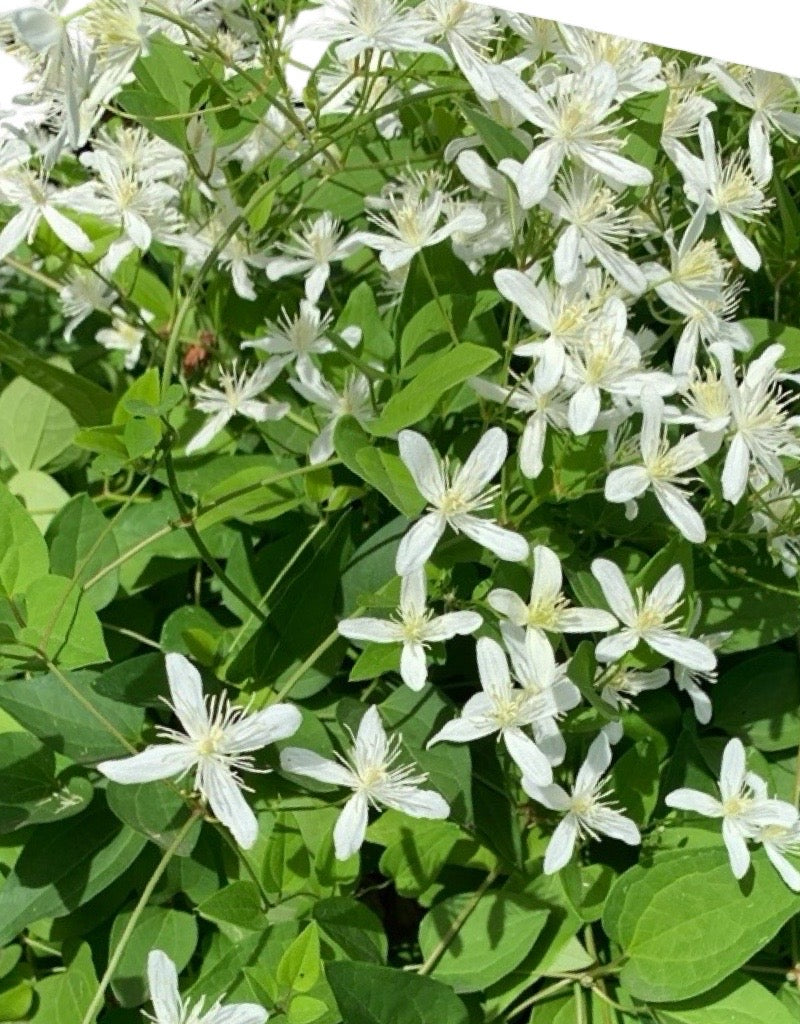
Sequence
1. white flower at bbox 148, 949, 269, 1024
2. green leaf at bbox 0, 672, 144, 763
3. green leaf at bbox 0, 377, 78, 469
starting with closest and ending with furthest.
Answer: white flower at bbox 148, 949, 269, 1024 → green leaf at bbox 0, 672, 144, 763 → green leaf at bbox 0, 377, 78, 469

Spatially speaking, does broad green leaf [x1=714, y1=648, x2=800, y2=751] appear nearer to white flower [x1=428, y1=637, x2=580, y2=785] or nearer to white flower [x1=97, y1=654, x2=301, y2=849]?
white flower [x1=428, y1=637, x2=580, y2=785]

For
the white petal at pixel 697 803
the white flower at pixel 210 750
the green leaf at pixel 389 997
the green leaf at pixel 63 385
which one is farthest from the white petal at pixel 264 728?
the green leaf at pixel 63 385

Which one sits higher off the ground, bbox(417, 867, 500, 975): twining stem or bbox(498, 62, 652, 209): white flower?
bbox(498, 62, 652, 209): white flower

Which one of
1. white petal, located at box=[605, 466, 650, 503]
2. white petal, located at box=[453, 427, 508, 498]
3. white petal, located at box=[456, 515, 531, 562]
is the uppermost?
white petal, located at box=[453, 427, 508, 498]

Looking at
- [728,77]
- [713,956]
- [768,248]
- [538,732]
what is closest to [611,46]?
[728,77]

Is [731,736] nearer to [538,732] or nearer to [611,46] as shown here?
[538,732]

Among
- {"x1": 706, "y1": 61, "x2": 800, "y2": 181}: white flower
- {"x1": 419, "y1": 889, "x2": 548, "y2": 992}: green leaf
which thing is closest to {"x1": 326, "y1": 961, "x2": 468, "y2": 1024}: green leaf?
{"x1": 419, "y1": 889, "x2": 548, "y2": 992}: green leaf

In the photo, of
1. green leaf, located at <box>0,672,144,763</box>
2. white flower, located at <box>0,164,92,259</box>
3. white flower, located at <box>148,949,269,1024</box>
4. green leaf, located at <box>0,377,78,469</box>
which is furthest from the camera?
green leaf, located at <box>0,377,78,469</box>
